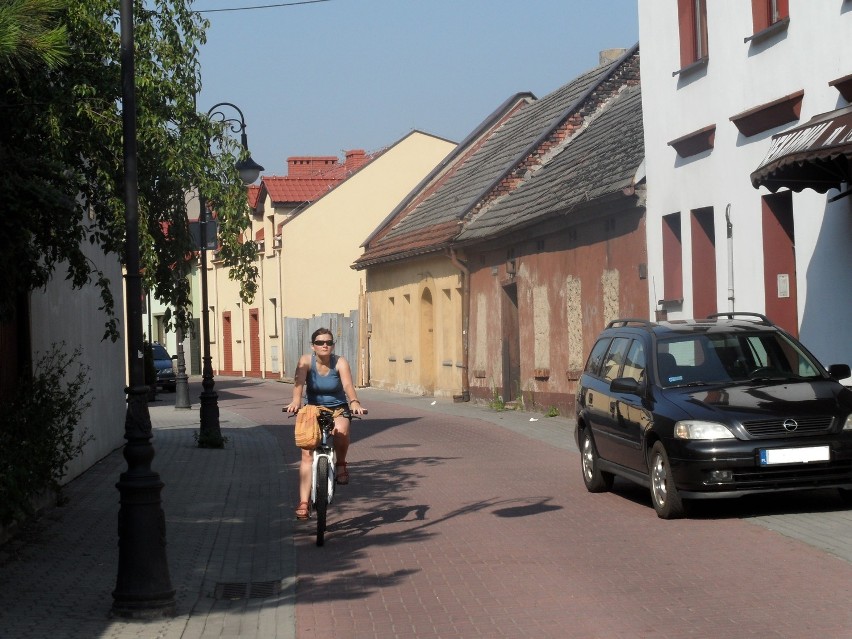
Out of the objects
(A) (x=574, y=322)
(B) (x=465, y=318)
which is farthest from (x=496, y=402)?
(A) (x=574, y=322)

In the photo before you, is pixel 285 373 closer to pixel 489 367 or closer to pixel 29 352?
pixel 489 367

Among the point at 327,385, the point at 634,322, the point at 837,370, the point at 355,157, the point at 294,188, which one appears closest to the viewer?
the point at 327,385

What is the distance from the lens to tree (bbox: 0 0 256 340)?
830 cm

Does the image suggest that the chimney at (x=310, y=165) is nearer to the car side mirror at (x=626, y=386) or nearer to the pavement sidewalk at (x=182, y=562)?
the pavement sidewalk at (x=182, y=562)

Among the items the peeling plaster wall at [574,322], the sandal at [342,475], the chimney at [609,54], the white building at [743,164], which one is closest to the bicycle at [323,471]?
the sandal at [342,475]

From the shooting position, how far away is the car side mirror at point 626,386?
39.6ft

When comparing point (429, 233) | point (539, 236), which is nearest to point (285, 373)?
point (429, 233)

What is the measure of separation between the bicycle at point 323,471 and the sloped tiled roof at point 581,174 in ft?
38.7

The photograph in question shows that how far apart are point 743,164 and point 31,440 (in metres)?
11.0

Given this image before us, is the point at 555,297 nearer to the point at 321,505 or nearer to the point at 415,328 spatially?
the point at 415,328

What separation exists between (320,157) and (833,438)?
5026 centimetres

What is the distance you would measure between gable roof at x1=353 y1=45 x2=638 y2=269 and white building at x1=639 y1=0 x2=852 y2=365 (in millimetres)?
9452

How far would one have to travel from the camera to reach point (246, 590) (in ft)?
29.2

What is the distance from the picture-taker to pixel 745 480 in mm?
10781
